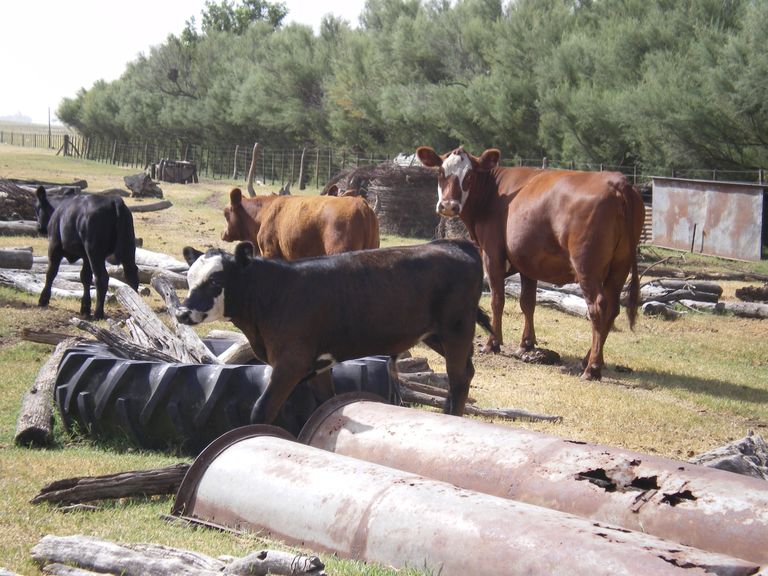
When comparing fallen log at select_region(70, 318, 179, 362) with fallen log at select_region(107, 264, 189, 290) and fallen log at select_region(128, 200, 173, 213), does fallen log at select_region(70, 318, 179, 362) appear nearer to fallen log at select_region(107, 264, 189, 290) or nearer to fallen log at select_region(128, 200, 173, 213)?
fallen log at select_region(107, 264, 189, 290)

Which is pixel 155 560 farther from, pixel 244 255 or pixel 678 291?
pixel 678 291

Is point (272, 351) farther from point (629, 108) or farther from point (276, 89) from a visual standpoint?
point (276, 89)

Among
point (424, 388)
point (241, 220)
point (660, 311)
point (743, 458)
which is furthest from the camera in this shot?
point (660, 311)

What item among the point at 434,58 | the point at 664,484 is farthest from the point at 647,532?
the point at 434,58

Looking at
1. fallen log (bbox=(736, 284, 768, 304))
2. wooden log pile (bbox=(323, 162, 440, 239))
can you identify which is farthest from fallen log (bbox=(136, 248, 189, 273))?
wooden log pile (bbox=(323, 162, 440, 239))

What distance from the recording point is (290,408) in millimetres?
7055

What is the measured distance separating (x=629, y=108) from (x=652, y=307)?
1783 cm

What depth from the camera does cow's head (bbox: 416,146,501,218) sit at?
40.3 ft

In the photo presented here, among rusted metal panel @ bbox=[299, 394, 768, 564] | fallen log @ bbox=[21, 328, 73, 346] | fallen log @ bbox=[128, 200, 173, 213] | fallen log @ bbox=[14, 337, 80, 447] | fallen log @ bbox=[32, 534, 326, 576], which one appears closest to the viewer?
fallen log @ bbox=[32, 534, 326, 576]

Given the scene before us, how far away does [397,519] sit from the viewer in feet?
15.3

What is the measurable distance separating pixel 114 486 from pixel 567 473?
251 centimetres

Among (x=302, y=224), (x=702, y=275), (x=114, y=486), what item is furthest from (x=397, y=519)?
(x=702, y=275)

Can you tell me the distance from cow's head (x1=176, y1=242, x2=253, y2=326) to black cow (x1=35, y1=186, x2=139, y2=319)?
5624 millimetres

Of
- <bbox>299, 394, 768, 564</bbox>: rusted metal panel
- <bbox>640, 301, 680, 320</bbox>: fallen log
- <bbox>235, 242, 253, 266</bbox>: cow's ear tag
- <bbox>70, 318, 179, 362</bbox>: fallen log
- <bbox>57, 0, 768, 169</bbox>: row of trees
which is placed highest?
<bbox>57, 0, 768, 169</bbox>: row of trees
